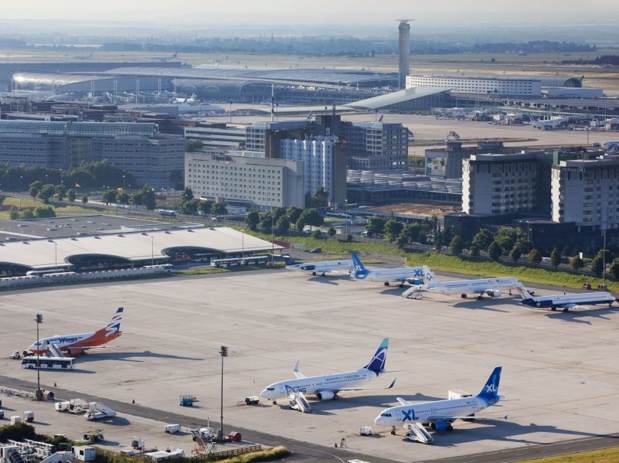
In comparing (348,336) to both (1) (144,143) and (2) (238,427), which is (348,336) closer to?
(2) (238,427)

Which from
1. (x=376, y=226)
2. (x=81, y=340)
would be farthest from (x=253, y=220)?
(x=81, y=340)

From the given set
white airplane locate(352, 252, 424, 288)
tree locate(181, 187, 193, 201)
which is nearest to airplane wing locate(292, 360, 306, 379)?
white airplane locate(352, 252, 424, 288)

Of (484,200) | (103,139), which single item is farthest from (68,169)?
(484,200)

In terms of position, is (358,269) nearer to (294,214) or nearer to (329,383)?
(294,214)

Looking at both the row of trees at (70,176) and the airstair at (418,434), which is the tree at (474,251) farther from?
the row of trees at (70,176)

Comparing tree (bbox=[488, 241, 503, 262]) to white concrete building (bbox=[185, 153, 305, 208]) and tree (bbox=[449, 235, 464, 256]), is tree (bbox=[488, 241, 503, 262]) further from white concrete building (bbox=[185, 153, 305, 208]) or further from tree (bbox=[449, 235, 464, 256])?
white concrete building (bbox=[185, 153, 305, 208])

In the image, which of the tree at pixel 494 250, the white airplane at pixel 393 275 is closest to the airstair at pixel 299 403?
the white airplane at pixel 393 275
